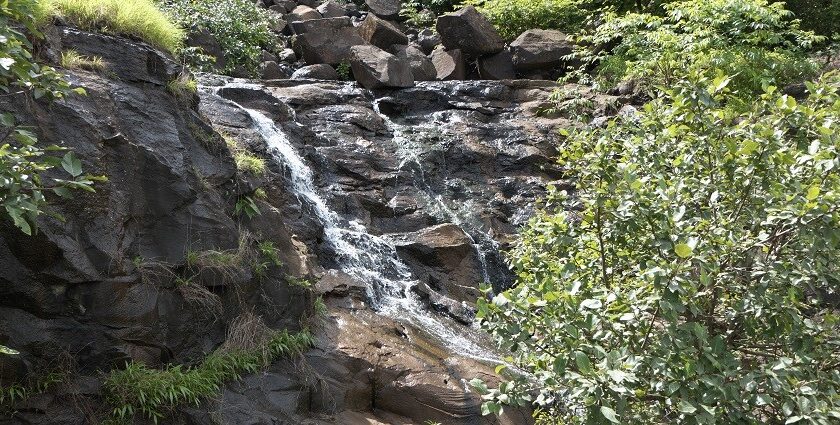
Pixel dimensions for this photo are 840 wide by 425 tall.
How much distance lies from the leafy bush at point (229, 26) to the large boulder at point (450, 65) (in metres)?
4.38

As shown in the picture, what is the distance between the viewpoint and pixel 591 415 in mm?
4070

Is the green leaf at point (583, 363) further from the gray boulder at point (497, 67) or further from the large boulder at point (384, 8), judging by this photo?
the large boulder at point (384, 8)

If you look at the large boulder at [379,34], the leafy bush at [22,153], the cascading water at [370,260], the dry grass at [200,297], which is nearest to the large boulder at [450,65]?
the large boulder at [379,34]

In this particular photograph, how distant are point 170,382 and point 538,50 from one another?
1446cm

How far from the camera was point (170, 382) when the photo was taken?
267 inches

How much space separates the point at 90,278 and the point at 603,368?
15.2ft

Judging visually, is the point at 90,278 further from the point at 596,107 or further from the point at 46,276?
the point at 596,107

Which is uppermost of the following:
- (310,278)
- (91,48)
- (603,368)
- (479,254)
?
(91,48)

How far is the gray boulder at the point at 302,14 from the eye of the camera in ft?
71.5

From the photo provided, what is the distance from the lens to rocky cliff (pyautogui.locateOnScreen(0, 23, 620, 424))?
255 inches

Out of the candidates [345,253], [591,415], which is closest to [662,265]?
[591,415]

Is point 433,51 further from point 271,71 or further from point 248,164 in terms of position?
point 248,164

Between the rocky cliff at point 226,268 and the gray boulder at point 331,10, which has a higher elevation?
the gray boulder at point 331,10

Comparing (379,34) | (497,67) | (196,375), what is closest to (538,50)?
(497,67)
